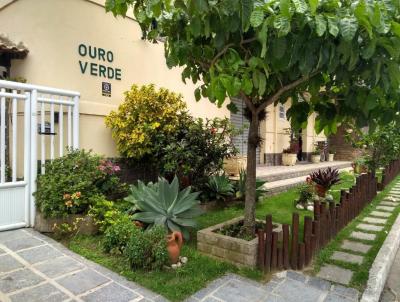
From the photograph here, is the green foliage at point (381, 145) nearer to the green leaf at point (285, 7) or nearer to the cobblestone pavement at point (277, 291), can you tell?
the cobblestone pavement at point (277, 291)

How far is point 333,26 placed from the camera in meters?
2.43

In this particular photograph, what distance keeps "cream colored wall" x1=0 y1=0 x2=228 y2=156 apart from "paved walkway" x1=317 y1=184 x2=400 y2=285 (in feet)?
14.8

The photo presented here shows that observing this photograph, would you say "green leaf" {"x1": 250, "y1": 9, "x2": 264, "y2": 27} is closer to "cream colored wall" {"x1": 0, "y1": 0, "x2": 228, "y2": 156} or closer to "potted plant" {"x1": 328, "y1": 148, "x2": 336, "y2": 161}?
"cream colored wall" {"x1": 0, "y1": 0, "x2": 228, "y2": 156}

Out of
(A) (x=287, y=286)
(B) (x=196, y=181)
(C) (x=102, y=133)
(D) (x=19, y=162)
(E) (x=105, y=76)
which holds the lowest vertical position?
(A) (x=287, y=286)

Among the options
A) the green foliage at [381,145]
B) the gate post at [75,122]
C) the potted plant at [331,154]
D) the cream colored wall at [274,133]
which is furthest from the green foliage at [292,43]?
the potted plant at [331,154]

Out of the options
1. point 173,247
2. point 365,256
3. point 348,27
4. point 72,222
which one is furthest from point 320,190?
point 348,27

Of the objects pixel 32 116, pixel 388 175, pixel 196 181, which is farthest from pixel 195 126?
pixel 388 175

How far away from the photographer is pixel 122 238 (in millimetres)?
4219

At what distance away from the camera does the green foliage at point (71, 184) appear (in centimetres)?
476

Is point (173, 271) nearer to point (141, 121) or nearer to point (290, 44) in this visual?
point (290, 44)

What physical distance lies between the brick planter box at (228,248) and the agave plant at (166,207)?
0.92 ft

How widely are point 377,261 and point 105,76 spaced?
558 centimetres

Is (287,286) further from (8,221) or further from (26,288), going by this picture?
(8,221)

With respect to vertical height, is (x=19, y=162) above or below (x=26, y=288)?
above
